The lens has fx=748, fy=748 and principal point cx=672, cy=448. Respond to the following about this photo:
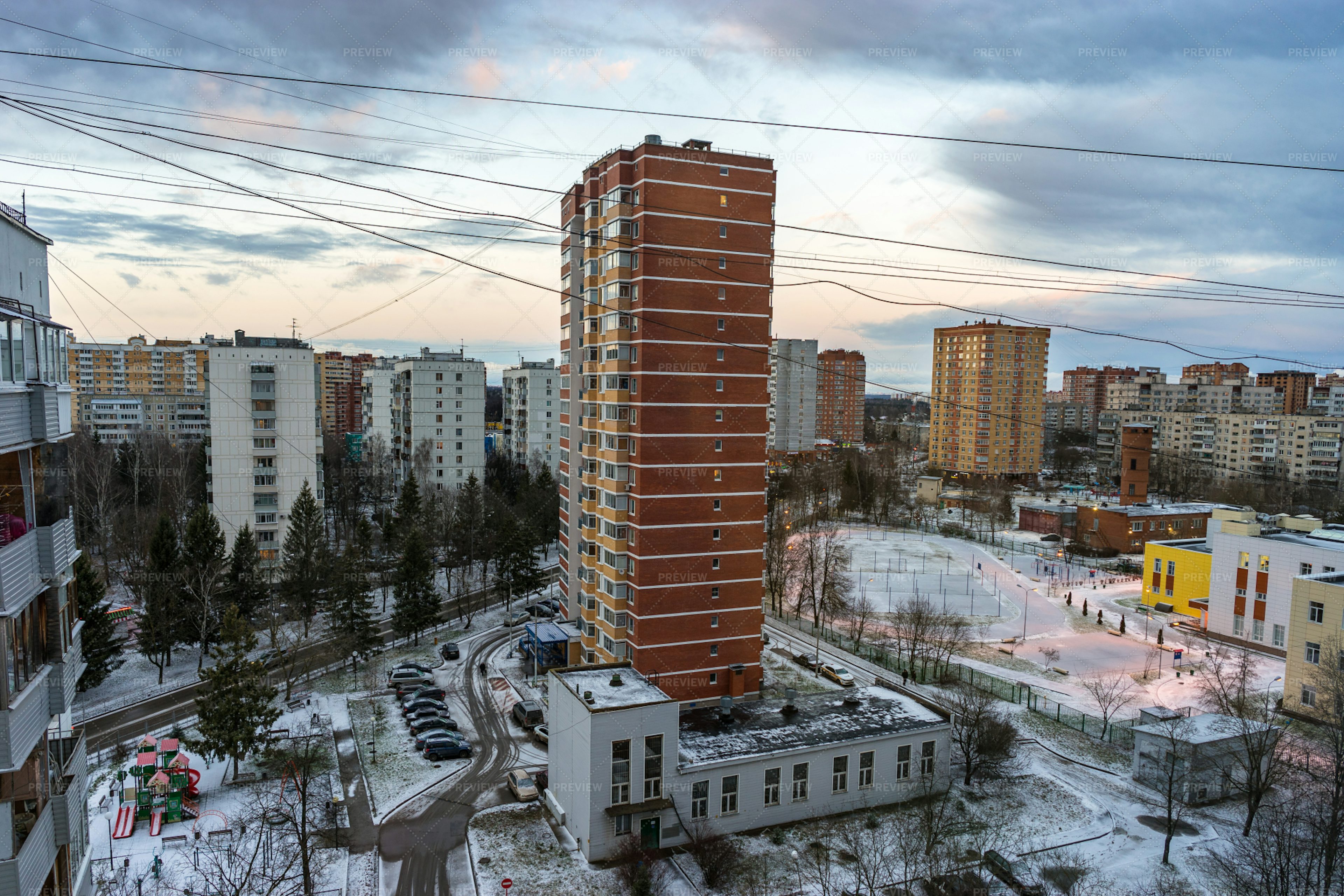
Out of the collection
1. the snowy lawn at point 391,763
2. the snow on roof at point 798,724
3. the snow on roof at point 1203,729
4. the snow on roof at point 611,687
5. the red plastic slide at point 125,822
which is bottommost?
the snowy lawn at point 391,763

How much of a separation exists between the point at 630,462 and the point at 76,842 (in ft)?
55.7

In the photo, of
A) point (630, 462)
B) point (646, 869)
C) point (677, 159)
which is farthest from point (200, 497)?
point (646, 869)

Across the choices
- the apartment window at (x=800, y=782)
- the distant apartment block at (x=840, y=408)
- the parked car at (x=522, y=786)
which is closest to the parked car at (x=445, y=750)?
the parked car at (x=522, y=786)

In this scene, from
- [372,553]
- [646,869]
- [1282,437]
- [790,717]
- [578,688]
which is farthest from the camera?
[1282,437]

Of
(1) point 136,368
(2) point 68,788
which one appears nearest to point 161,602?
(2) point 68,788

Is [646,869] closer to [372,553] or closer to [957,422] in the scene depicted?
[372,553]

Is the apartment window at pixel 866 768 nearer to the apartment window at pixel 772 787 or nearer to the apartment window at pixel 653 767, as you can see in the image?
the apartment window at pixel 772 787

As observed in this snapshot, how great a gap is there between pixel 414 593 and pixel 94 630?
10685mm

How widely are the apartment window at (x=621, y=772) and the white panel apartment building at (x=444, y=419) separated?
37.6m

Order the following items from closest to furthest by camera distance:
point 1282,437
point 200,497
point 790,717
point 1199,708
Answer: point 790,717 → point 1199,708 → point 200,497 → point 1282,437

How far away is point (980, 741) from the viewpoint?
19969mm

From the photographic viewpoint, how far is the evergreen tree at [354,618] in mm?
27750

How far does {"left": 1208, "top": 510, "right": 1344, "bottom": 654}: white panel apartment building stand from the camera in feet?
104

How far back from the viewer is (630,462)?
78.5 feet
